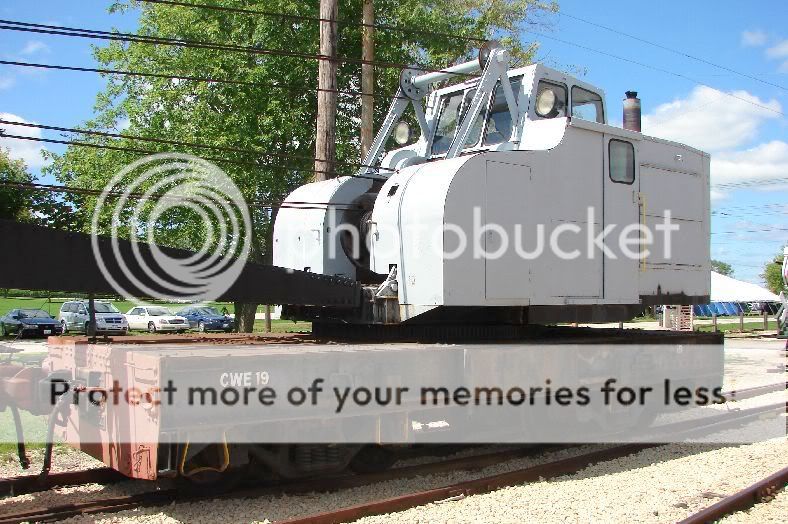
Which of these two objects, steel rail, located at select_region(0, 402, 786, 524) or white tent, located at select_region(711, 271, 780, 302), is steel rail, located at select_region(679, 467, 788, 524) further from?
white tent, located at select_region(711, 271, 780, 302)

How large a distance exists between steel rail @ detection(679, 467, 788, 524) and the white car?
31.0 meters

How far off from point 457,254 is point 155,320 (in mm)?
Result: 30408

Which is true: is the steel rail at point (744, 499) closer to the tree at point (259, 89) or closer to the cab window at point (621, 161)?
the cab window at point (621, 161)

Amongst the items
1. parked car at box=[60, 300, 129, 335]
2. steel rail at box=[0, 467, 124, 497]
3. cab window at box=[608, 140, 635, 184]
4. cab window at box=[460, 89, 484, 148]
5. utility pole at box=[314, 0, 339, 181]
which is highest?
utility pole at box=[314, 0, 339, 181]

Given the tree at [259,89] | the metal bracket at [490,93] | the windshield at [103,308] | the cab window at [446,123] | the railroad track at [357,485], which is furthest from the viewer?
the windshield at [103,308]

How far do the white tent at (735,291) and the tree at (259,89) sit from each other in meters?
20.1

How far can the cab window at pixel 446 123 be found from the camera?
9141mm

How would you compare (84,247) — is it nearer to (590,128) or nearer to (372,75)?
(590,128)

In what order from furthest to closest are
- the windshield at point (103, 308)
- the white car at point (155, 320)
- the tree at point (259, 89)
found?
1. the white car at point (155, 320)
2. the windshield at point (103, 308)
3. the tree at point (259, 89)

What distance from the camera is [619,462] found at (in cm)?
817

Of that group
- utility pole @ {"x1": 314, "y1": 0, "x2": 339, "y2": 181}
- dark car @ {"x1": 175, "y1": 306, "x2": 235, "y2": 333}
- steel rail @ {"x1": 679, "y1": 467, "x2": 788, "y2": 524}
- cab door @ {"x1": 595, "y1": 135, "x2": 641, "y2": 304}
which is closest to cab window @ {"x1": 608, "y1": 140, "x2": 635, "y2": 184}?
cab door @ {"x1": 595, "y1": 135, "x2": 641, "y2": 304}

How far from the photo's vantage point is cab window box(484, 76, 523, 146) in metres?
8.48

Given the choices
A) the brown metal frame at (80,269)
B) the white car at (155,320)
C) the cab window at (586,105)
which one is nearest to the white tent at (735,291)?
the white car at (155,320)

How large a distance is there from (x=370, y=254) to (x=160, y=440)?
3.05m
